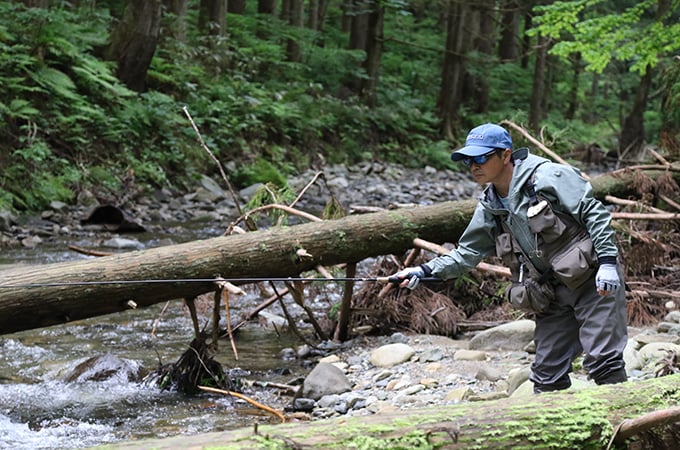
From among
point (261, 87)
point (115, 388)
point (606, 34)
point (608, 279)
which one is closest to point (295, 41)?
point (261, 87)

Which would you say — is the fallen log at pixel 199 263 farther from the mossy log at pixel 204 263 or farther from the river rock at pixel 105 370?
the river rock at pixel 105 370

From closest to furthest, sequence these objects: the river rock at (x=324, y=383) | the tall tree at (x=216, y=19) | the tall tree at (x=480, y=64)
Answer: the river rock at (x=324, y=383) < the tall tree at (x=216, y=19) < the tall tree at (x=480, y=64)

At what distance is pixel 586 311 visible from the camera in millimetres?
3941

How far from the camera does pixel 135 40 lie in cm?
1526

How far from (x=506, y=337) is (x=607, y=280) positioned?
296cm

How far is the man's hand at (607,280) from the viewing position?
12.0 ft

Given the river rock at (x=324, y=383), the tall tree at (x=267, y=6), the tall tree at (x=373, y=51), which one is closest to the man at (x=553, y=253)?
the river rock at (x=324, y=383)

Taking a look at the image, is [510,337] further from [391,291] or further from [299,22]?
[299,22]

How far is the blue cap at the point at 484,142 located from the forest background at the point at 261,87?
17.9 feet

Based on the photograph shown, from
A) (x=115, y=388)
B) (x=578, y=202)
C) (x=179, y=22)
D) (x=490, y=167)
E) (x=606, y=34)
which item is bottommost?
(x=115, y=388)

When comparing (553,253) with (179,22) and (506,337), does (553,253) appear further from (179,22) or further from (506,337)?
(179,22)

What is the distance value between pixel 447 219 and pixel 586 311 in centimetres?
334

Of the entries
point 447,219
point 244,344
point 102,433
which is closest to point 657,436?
point 102,433

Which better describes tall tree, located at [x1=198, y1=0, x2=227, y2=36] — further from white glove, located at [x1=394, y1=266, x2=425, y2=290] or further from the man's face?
the man's face
